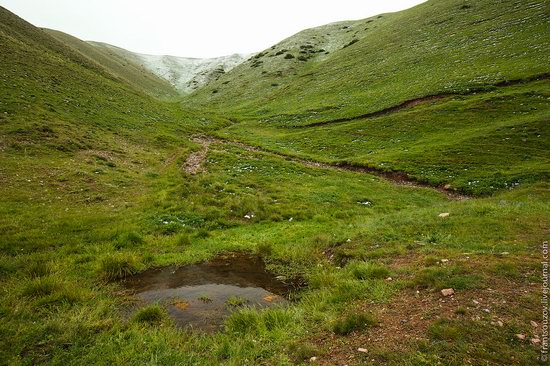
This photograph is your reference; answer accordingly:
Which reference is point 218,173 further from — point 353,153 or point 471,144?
point 471,144

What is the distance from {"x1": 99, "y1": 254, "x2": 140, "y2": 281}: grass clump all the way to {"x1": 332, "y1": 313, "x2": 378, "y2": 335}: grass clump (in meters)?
8.87

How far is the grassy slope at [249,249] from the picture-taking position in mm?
7715

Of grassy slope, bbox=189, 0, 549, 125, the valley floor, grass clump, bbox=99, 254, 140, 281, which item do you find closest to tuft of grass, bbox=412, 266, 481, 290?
the valley floor

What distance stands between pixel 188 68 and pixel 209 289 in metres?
173

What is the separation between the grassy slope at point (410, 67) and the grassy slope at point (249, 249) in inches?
981

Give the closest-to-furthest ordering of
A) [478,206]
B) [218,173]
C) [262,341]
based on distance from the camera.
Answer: [262,341] < [478,206] < [218,173]

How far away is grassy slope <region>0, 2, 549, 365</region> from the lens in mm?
7715

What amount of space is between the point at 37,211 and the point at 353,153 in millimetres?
28576

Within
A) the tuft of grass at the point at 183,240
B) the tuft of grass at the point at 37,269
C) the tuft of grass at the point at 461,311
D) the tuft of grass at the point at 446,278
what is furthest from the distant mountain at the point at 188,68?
the tuft of grass at the point at 461,311

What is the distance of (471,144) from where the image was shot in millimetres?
29578

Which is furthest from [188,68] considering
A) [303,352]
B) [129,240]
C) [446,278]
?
[303,352]

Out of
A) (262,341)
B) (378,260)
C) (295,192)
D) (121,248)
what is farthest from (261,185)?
(262,341)

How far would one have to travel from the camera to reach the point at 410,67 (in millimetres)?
54469

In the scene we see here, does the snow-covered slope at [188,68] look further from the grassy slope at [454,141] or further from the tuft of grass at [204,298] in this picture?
the tuft of grass at [204,298]
